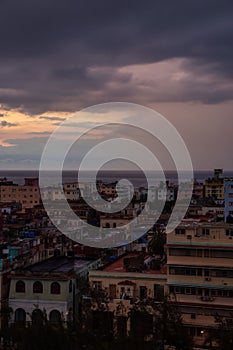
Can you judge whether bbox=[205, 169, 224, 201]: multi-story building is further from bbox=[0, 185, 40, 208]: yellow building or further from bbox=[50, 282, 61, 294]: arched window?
bbox=[50, 282, 61, 294]: arched window

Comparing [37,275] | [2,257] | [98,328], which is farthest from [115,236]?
[98,328]

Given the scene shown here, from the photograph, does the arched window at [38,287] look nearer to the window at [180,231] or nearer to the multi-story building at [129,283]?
the multi-story building at [129,283]

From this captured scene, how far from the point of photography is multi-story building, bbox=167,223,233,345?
1792 cm

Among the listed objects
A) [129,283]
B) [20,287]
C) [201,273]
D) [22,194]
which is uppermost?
[22,194]

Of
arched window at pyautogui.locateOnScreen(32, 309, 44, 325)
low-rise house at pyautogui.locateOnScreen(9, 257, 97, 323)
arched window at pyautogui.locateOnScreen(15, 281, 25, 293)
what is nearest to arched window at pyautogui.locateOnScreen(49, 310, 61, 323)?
low-rise house at pyautogui.locateOnScreen(9, 257, 97, 323)

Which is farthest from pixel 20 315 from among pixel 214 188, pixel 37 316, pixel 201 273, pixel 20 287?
pixel 214 188

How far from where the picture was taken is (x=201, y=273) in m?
18.3

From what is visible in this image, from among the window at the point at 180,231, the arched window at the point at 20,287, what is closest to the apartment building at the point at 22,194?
the arched window at the point at 20,287

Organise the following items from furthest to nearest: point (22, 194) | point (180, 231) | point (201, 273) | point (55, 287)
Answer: point (22, 194), point (55, 287), point (180, 231), point (201, 273)

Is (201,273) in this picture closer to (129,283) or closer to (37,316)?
(129,283)

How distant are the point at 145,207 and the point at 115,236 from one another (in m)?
21.6

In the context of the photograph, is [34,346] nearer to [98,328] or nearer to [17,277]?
[98,328]

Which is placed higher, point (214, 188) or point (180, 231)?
point (214, 188)

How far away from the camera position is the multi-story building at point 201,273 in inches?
706
